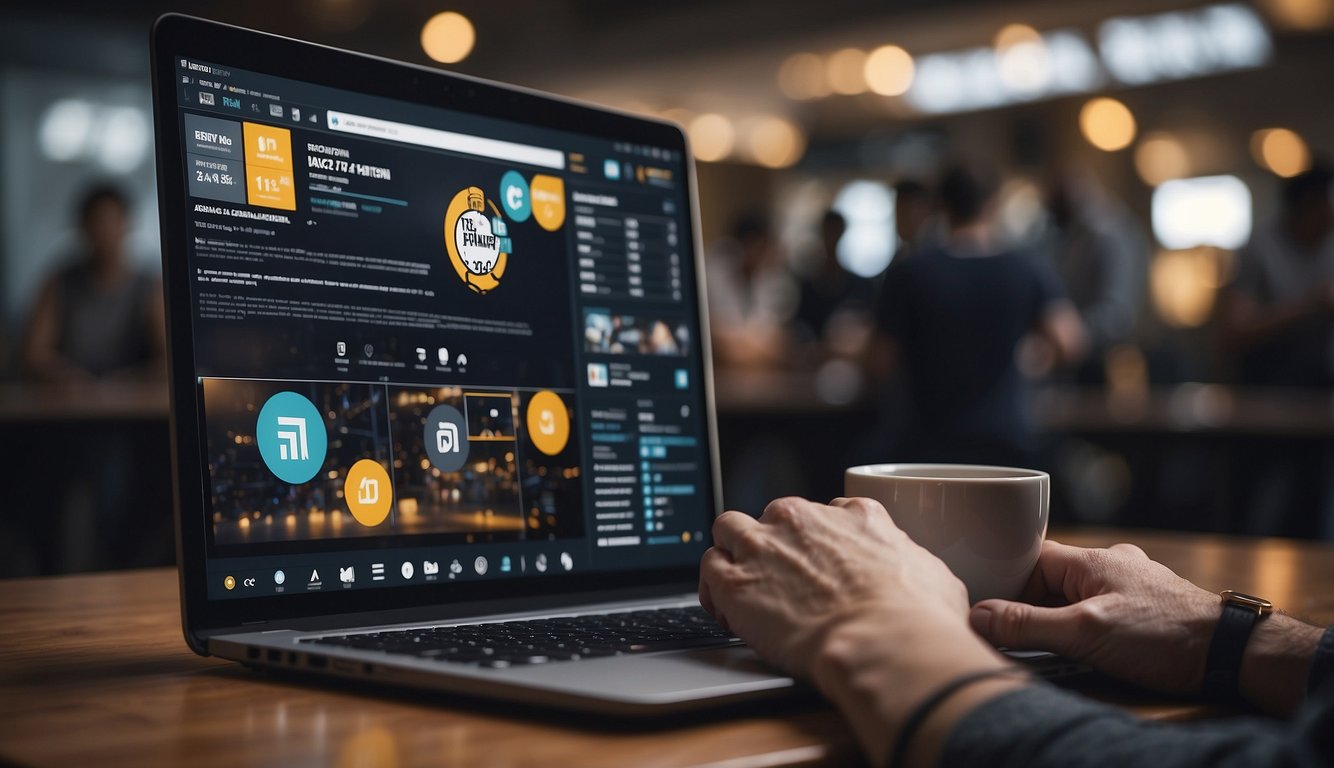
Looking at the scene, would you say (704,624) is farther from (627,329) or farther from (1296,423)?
(1296,423)

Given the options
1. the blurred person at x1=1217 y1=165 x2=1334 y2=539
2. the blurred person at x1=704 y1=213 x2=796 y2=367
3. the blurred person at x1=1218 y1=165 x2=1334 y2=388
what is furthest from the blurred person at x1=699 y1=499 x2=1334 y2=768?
the blurred person at x1=704 y1=213 x2=796 y2=367

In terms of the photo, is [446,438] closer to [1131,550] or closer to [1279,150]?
[1131,550]

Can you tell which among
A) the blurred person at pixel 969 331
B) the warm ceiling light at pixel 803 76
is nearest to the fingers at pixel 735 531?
the blurred person at pixel 969 331

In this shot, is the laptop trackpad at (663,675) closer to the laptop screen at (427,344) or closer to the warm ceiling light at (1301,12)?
the laptop screen at (427,344)

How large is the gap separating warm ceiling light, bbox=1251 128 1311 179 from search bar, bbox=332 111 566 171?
8349 mm

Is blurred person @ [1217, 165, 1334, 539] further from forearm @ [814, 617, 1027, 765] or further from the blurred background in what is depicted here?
forearm @ [814, 617, 1027, 765]

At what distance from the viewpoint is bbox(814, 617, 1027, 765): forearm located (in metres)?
0.48

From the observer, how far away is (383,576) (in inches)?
29.0

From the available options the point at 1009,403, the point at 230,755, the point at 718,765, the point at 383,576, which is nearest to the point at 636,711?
the point at 718,765

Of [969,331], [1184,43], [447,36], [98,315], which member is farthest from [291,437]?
[1184,43]

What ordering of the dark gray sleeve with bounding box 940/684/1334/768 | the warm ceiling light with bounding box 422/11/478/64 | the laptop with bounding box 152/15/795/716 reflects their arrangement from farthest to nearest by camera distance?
the warm ceiling light with bounding box 422/11/478/64
the laptop with bounding box 152/15/795/716
the dark gray sleeve with bounding box 940/684/1334/768

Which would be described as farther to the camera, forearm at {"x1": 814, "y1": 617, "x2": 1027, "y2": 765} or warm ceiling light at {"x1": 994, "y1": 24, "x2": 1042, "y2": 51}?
warm ceiling light at {"x1": 994, "y1": 24, "x2": 1042, "y2": 51}

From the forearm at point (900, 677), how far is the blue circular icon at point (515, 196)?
0.43 m

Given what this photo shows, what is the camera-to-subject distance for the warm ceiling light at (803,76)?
788cm
